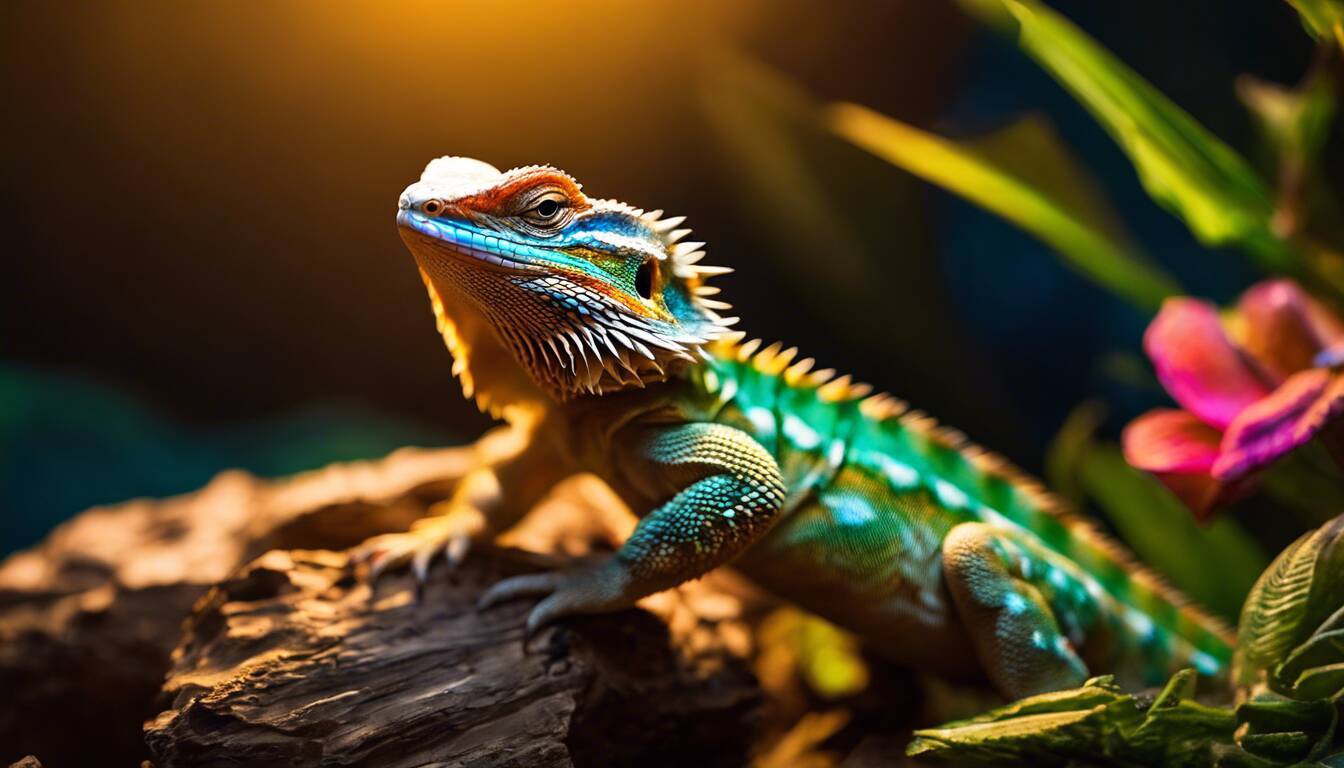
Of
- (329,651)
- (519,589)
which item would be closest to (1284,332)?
(519,589)

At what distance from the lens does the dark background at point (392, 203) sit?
3072mm

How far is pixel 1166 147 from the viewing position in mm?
2381

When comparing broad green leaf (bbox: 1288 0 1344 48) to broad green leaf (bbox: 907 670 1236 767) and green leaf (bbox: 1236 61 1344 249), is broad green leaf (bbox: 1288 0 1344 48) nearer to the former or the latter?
green leaf (bbox: 1236 61 1344 249)

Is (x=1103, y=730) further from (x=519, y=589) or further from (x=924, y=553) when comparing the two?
(x=519, y=589)

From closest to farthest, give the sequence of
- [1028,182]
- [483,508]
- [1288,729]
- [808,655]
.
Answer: [1288,729] → [483,508] → [808,655] → [1028,182]

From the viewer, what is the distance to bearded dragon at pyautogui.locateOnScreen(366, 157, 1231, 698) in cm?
186

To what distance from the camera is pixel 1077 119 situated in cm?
355

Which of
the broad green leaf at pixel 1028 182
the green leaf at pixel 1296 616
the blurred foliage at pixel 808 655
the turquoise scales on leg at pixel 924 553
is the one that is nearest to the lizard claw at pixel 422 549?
the turquoise scales on leg at pixel 924 553

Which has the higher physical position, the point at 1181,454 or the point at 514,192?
the point at 514,192

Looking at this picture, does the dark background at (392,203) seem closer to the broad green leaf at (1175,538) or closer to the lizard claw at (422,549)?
the broad green leaf at (1175,538)

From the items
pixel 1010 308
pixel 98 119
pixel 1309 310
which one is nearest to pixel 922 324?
pixel 1010 308

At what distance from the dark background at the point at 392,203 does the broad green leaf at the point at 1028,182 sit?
41cm

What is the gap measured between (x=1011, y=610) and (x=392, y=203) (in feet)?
8.17

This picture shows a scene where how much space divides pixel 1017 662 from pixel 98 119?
3.40m
